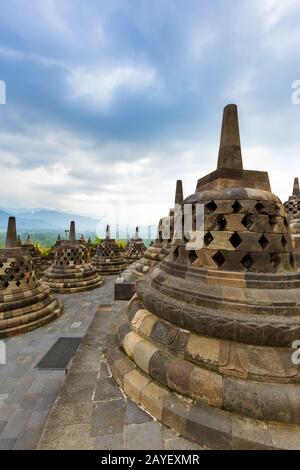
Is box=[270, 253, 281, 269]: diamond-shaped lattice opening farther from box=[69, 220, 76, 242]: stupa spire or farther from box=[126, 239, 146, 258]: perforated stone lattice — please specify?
box=[126, 239, 146, 258]: perforated stone lattice

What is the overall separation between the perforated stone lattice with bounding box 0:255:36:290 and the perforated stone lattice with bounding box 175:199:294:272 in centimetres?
758

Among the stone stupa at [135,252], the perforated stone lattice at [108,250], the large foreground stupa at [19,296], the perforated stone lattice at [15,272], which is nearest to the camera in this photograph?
the large foreground stupa at [19,296]

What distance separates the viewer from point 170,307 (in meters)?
2.76

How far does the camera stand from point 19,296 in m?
7.79

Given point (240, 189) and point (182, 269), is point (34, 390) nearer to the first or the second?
point (182, 269)

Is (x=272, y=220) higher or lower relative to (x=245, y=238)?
higher

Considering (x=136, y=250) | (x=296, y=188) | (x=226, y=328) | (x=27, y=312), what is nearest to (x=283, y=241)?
(x=226, y=328)

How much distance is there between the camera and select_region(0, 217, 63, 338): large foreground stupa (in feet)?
23.7

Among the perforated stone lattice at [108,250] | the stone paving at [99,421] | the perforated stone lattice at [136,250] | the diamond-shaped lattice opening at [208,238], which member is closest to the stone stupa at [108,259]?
the perforated stone lattice at [108,250]

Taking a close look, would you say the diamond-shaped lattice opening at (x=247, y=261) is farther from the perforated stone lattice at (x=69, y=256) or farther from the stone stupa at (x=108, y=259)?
the stone stupa at (x=108, y=259)

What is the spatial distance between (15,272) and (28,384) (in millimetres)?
4701

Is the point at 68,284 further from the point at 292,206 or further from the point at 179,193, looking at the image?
the point at 292,206

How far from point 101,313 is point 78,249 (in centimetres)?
919

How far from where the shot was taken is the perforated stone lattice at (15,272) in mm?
7863
